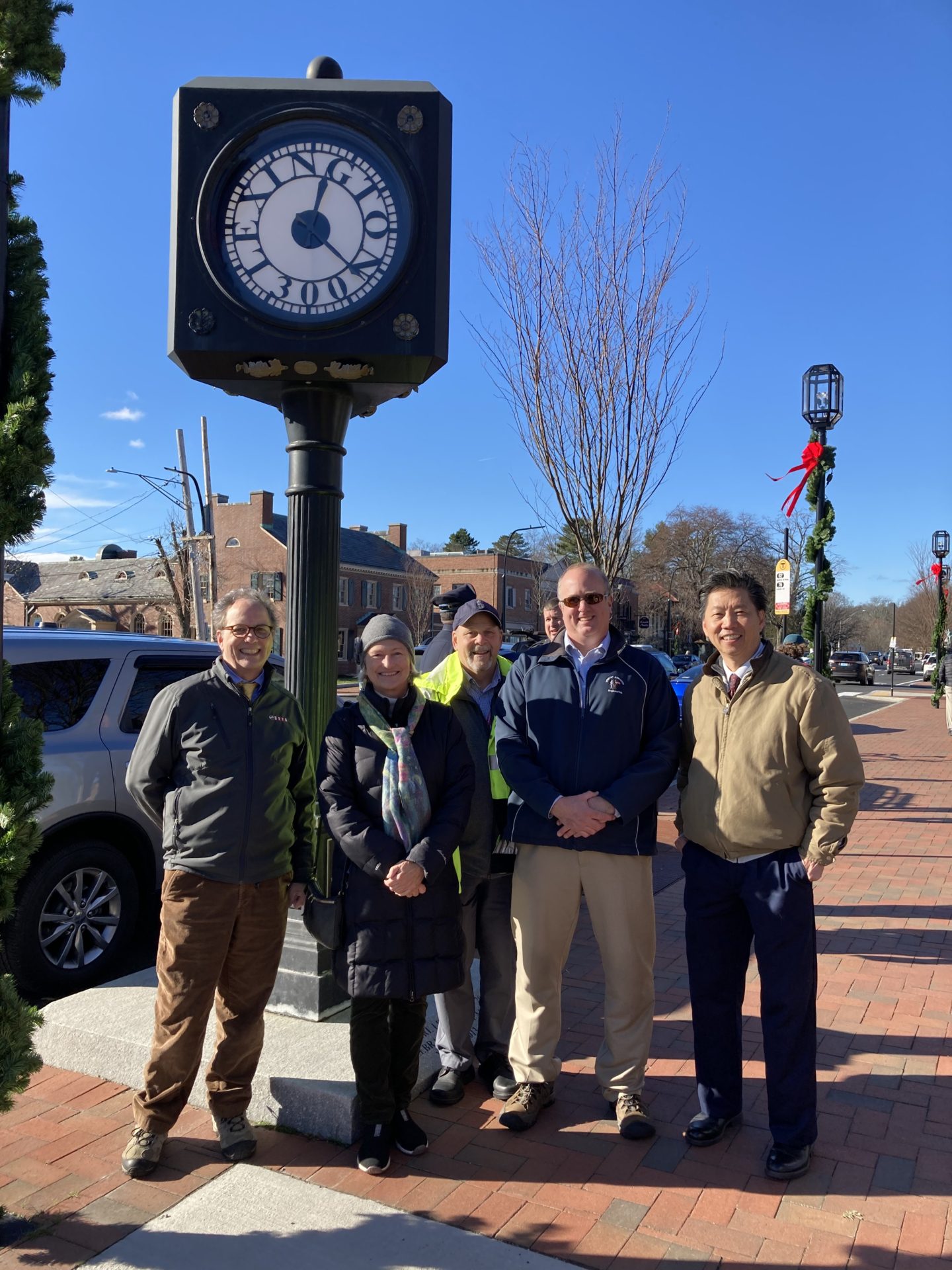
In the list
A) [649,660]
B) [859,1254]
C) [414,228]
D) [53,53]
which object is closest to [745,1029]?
[859,1254]

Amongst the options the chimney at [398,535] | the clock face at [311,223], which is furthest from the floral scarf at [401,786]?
the chimney at [398,535]

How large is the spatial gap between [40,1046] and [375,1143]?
1.52 metres

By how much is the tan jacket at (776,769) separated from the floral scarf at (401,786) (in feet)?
3.07

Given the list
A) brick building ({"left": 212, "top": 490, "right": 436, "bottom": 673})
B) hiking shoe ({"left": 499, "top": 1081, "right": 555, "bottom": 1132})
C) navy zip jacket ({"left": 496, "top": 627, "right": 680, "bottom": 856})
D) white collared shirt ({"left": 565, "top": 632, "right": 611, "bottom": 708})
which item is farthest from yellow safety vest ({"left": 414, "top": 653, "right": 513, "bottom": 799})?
brick building ({"left": 212, "top": 490, "right": 436, "bottom": 673})

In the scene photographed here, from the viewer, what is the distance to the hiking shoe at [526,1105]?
10.6ft

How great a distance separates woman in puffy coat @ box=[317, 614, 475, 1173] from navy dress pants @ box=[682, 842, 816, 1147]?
84 cm

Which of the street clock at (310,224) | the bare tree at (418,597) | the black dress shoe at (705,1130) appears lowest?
the black dress shoe at (705,1130)

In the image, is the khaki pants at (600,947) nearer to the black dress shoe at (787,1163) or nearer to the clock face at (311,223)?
the black dress shoe at (787,1163)

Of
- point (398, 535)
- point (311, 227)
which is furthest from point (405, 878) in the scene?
point (398, 535)

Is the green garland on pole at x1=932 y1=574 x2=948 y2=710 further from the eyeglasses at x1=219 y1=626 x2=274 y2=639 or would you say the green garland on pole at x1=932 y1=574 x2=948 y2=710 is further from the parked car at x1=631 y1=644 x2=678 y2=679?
the eyeglasses at x1=219 y1=626 x2=274 y2=639

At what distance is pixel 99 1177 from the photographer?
290cm

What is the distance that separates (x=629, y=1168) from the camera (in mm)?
3006

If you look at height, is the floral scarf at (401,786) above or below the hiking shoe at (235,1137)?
above

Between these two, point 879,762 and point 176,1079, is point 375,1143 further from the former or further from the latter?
point 879,762
